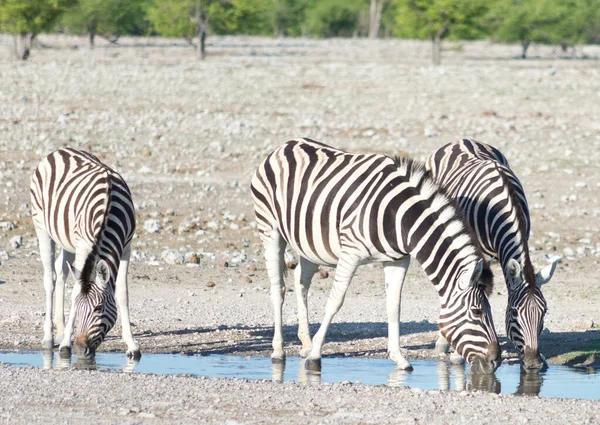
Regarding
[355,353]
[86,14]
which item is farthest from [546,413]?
[86,14]

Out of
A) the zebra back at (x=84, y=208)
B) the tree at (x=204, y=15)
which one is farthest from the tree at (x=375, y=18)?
the zebra back at (x=84, y=208)

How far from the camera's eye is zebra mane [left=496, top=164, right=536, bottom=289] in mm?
7762

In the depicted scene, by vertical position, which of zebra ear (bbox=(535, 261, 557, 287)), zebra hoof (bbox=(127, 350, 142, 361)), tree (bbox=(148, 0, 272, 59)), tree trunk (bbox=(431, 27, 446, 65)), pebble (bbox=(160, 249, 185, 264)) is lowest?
zebra hoof (bbox=(127, 350, 142, 361))

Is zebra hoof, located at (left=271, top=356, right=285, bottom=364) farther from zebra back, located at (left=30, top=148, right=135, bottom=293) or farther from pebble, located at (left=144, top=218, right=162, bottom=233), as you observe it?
pebble, located at (left=144, top=218, right=162, bottom=233)

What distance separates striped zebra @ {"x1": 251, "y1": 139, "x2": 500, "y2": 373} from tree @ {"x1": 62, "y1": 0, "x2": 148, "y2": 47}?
50378 millimetres

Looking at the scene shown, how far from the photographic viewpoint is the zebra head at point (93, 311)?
7.75 metres

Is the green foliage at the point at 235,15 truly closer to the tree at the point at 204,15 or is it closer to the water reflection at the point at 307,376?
the tree at the point at 204,15

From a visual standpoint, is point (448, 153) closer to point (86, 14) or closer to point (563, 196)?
point (563, 196)

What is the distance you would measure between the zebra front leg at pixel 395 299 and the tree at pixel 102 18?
51385 millimetres

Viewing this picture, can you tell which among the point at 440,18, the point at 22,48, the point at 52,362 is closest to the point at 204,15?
the point at 440,18

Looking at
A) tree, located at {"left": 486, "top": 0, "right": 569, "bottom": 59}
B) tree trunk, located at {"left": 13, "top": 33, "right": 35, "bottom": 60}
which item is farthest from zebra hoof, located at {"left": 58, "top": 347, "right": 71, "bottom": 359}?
tree, located at {"left": 486, "top": 0, "right": 569, "bottom": 59}

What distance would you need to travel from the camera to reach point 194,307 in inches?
431

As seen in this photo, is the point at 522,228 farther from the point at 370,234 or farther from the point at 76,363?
the point at 76,363

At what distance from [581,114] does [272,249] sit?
18313mm
